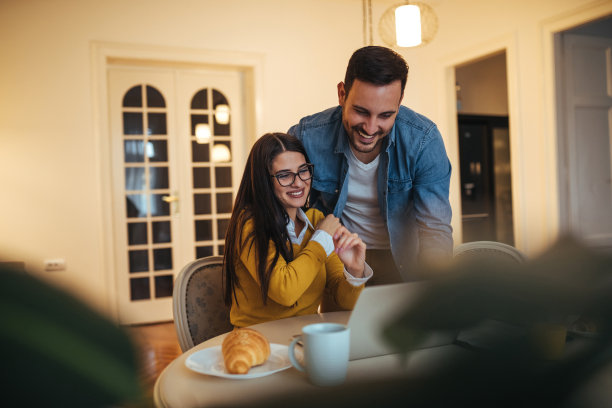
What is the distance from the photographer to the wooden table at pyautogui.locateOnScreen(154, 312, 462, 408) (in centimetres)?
16

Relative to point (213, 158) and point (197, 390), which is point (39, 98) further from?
point (197, 390)

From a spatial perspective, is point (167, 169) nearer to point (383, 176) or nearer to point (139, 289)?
point (139, 289)

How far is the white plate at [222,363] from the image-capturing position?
0.78 metres

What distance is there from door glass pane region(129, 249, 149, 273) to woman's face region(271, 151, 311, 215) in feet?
9.23

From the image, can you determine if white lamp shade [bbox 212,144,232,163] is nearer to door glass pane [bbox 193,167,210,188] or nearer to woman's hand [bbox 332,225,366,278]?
door glass pane [bbox 193,167,210,188]

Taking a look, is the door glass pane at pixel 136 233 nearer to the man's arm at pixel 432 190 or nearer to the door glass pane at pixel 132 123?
the door glass pane at pixel 132 123

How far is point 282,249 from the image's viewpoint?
1.46 m

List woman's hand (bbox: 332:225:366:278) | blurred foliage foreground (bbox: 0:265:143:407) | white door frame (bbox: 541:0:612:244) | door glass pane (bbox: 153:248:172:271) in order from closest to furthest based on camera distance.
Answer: blurred foliage foreground (bbox: 0:265:143:407) < woman's hand (bbox: 332:225:366:278) < white door frame (bbox: 541:0:612:244) < door glass pane (bbox: 153:248:172:271)

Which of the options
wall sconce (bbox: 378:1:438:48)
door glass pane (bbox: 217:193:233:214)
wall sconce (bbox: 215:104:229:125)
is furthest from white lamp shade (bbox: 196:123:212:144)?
wall sconce (bbox: 378:1:438:48)

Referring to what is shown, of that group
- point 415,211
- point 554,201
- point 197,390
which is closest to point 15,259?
point 197,390

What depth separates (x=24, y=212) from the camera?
368 cm

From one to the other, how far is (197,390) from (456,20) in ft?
13.7

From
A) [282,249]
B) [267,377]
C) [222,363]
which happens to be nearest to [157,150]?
[282,249]

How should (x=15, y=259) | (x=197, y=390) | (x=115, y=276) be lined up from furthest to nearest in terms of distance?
(x=115, y=276) → (x=197, y=390) → (x=15, y=259)
